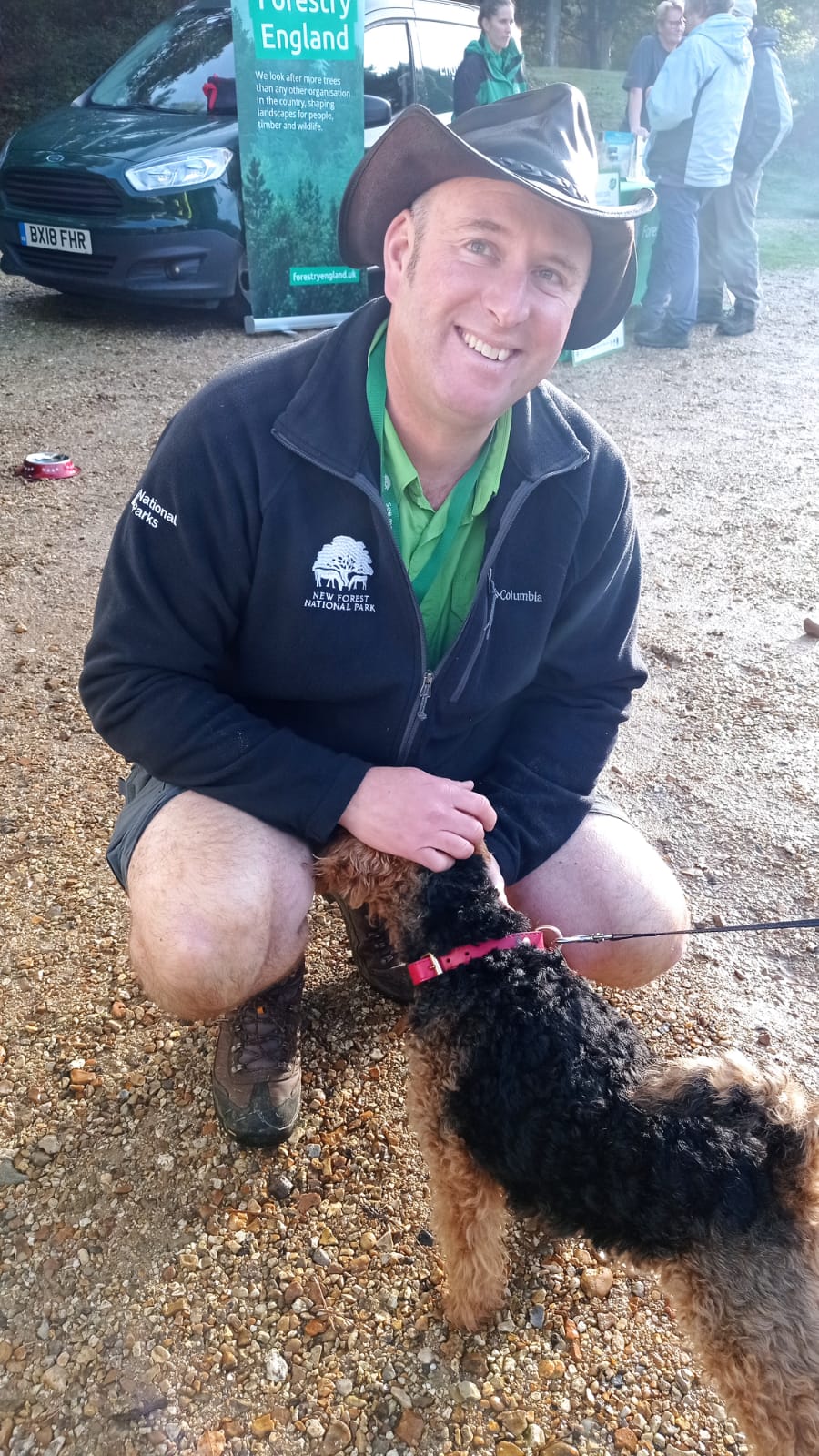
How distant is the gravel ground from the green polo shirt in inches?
46.6

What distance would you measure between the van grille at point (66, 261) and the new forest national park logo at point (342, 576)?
6909mm

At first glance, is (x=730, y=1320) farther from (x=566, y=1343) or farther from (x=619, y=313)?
(x=619, y=313)

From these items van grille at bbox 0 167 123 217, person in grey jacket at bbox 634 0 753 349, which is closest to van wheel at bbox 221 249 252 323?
van grille at bbox 0 167 123 217

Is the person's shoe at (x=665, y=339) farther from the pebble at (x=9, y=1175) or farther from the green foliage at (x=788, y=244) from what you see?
the pebble at (x=9, y=1175)

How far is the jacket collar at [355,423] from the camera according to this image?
215cm

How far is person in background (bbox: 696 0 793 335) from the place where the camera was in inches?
369

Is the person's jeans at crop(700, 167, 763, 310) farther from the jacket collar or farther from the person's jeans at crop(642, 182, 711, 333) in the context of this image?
the jacket collar

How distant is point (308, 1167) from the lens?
7.85 feet

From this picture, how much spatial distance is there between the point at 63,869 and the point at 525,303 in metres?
2.21

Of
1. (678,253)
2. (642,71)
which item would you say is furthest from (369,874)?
(642,71)

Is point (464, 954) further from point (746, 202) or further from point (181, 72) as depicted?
point (746, 202)

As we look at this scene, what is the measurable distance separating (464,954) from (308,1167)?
2.52ft

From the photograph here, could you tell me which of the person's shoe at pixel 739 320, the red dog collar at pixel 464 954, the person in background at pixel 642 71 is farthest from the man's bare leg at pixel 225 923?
the person in background at pixel 642 71

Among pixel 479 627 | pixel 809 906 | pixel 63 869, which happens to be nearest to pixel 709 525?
pixel 809 906
